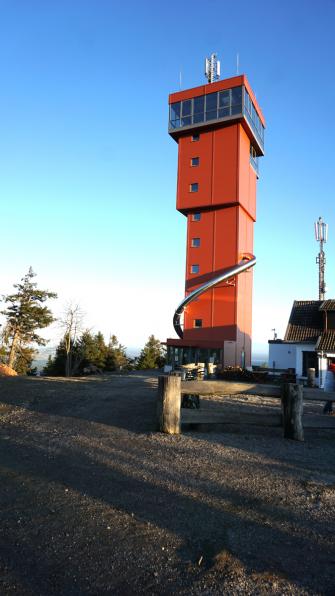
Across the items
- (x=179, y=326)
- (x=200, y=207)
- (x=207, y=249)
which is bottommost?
(x=179, y=326)

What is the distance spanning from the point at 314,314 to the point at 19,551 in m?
29.9

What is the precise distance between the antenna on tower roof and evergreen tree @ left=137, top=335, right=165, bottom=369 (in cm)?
3380

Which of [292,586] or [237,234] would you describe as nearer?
[292,586]

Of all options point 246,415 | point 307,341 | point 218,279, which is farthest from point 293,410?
point 218,279

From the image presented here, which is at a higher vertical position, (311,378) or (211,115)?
(211,115)

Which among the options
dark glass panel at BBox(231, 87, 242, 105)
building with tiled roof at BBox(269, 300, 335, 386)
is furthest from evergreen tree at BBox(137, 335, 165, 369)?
dark glass panel at BBox(231, 87, 242, 105)

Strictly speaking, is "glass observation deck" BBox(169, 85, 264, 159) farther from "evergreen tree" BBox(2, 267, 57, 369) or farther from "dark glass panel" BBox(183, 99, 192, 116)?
"evergreen tree" BBox(2, 267, 57, 369)

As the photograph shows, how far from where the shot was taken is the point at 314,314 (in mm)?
30562

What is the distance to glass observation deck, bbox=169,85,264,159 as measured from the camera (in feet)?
121

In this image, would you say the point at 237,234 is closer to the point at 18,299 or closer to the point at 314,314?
the point at 314,314

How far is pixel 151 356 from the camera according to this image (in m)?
54.4

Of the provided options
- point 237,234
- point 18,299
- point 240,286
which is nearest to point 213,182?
point 237,234

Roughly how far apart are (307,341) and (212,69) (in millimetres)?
33068

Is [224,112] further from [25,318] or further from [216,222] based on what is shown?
[25,318]
